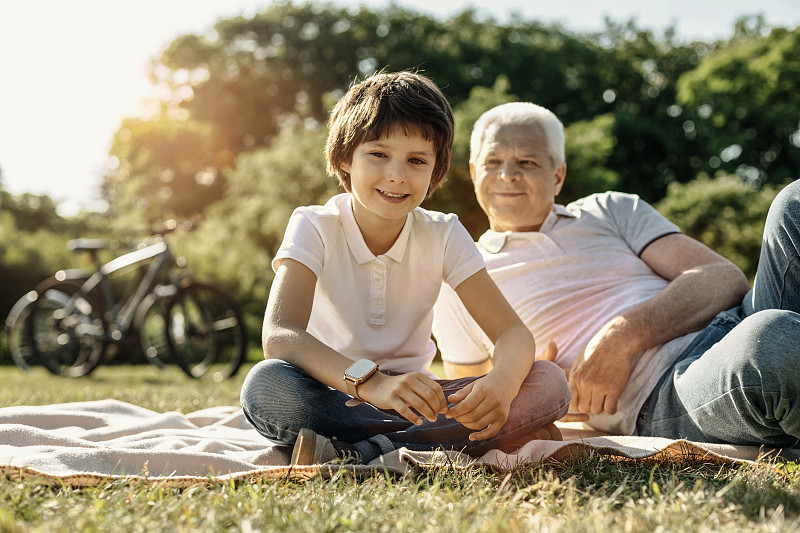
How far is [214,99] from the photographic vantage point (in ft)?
74.8

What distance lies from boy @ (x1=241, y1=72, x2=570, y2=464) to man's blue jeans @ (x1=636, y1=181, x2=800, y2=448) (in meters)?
0.40

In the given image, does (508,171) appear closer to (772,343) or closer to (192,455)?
(772,343)

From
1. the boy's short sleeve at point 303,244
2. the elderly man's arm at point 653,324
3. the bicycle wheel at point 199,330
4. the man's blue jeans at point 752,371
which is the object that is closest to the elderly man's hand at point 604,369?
the elderly man's arm at point 653,324

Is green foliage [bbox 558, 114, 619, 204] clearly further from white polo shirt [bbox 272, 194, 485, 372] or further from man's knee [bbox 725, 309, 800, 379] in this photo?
man's knee [bbox 725, 309, 800, 379]

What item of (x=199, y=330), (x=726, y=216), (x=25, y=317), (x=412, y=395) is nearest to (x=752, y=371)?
(x=412, y=395)

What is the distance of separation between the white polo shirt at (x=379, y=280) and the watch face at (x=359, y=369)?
420mm

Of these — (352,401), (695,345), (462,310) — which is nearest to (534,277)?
(462,310)

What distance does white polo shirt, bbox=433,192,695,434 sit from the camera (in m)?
2.83

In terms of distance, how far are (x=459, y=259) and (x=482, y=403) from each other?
0.61 m

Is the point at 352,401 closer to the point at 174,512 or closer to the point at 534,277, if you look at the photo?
the point at 174,512

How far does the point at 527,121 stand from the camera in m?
3.06

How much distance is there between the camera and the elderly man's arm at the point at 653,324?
2.56 meters

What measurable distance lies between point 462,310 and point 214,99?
2157 centimetres

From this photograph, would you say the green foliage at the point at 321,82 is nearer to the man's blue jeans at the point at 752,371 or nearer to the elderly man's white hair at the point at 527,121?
the elderly man's white hair at the point at 527,121
